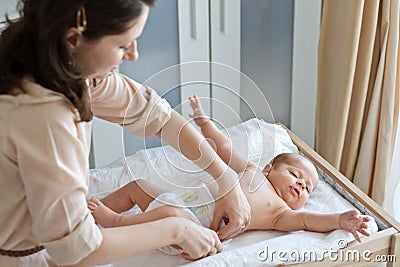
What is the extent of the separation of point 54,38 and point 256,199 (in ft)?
2.66

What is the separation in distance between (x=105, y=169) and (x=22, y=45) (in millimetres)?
830

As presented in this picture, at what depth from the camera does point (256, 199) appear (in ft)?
5.68

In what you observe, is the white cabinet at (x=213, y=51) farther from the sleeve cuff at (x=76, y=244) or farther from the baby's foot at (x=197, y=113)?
the sleeve cuff at (x=76, y=244)

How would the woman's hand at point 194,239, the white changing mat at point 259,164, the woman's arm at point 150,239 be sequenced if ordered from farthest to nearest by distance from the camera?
the white changing mat at point 259,164 → the woman's hand at point 194,239 → the woman's arm at point 150,239

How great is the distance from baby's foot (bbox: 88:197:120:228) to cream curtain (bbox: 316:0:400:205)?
34.3 inches

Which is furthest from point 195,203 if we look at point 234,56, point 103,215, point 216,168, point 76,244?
point 234,56

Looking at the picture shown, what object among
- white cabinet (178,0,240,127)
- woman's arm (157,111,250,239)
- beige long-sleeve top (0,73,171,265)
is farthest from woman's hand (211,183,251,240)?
beige long-sleeve top (0,73,171,265)

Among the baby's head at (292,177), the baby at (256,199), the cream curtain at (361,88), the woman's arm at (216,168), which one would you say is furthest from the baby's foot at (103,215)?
the cream curtain at (361,88)

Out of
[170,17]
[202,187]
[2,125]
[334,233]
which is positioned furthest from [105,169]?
[2,125]

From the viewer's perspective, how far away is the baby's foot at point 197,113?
5.76 feet

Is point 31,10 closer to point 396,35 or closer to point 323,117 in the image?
point 396,35

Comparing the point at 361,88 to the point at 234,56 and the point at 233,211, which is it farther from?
the point at 233,211

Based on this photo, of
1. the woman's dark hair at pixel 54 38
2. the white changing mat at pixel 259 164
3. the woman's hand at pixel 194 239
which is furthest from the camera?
the white changing mat at pixel 259 164

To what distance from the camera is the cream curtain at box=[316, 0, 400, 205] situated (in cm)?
199
